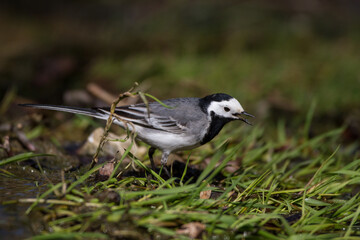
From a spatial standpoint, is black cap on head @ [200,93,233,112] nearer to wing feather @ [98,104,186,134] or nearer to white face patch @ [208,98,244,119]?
white face patch @ [208,98,244,119]

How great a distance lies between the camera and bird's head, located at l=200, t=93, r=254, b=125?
440 cm

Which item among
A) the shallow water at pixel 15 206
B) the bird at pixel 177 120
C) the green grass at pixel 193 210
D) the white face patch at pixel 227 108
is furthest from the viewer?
the white face patch at pixel 227 108

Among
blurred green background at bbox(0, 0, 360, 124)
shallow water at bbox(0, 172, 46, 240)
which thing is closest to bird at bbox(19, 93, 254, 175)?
shallow water at bbox(0, 172, 46, 240)

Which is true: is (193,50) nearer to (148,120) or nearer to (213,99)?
(213,99)

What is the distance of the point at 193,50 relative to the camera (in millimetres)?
9211

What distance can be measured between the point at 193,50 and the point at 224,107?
16.2ft

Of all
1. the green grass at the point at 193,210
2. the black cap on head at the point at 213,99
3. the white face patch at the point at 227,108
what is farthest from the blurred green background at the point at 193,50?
the green grass at the point at 193,210

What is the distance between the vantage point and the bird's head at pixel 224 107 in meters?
4.40

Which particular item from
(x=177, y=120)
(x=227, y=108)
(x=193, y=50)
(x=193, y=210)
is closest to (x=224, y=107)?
(x=227, y=108)

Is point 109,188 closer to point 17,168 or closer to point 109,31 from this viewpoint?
point 17,168

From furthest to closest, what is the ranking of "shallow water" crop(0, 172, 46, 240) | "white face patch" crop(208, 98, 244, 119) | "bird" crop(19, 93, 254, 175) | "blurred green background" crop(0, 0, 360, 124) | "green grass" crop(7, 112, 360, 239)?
"blurred green background" crop(0, 0, 360, 124) < "white face patch" crop(208, 98, 244, 119) < "bird" crop(19, 93, 254, 175) < "green grass" crop(7, 112, 360, 239) < "shallow water" crop(0, 172, 46, 240)

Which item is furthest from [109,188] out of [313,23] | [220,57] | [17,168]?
[313,23]

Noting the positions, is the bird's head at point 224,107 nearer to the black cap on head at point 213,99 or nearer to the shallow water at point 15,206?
the black cap on head at point 213,99

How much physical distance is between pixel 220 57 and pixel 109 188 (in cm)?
593
